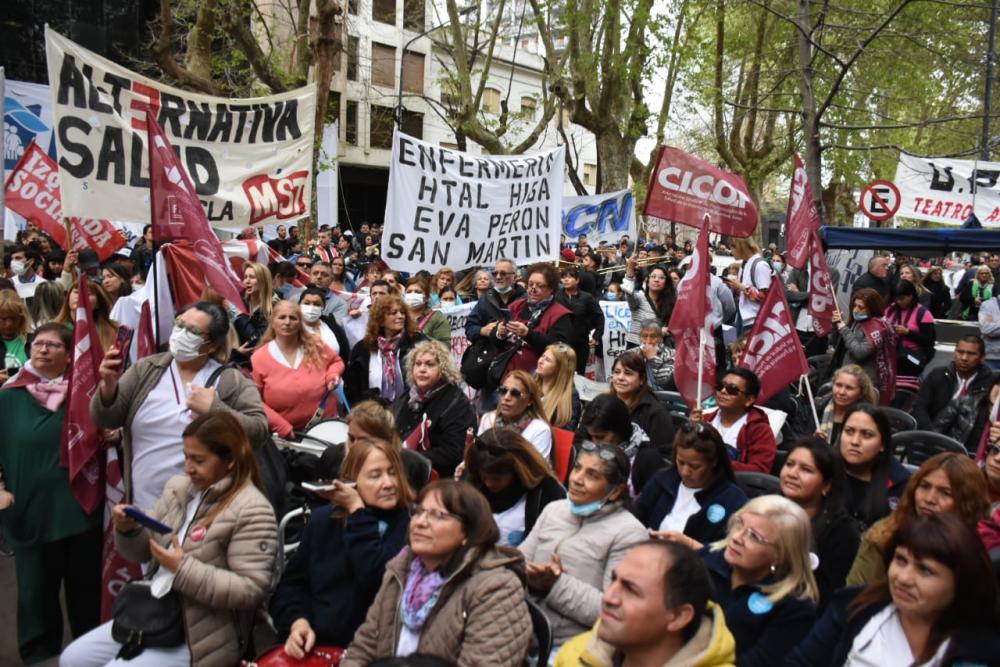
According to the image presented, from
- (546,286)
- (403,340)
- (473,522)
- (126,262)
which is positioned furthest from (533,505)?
(126,262)

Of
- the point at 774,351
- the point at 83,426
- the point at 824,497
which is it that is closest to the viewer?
the point at 824,497

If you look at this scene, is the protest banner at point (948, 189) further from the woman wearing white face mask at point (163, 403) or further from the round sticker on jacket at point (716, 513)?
the woman wearing white face mask at point (163, 403)

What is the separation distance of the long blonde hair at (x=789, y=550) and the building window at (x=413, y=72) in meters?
36.1

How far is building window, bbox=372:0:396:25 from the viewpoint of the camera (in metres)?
36.7

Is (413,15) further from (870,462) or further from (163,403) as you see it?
(870,462)

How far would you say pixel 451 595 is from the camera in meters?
3.00

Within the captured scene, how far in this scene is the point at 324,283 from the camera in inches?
347

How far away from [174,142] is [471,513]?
4.34m

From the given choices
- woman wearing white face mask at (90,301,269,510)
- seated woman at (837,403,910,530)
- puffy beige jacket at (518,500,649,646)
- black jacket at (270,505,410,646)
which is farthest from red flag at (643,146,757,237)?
black jacket at (270,505,410,646)

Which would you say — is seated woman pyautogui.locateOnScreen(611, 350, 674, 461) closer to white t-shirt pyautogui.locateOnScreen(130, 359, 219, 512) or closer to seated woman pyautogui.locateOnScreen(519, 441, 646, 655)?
seated woman pyautogui.locateOnScreen(519, 441, 646, 655)

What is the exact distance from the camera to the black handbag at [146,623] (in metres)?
3.35

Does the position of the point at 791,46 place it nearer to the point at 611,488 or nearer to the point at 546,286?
the point at 546,286

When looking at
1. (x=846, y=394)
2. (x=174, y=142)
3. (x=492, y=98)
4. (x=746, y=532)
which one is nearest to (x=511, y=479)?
(x=746, y=532)

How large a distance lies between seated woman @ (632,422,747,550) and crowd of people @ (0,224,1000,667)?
1cm
